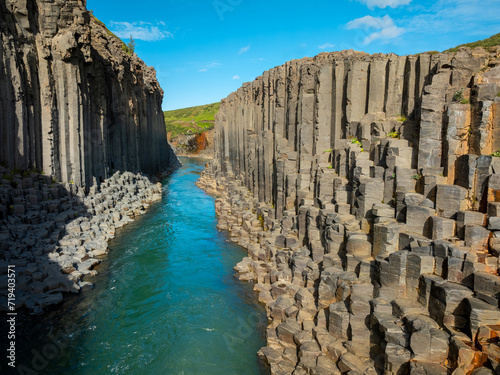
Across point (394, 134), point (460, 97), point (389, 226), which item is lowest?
point (389, 226)

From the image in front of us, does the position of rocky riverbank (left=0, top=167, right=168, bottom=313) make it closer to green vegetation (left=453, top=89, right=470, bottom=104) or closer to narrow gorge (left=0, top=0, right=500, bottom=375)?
narrow gorge (left=0, top=0, right=500, bottom=375)

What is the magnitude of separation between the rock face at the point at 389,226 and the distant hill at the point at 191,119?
8278 cm

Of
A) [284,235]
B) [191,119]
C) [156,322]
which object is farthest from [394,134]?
[191,119]

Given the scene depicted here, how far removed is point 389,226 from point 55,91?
2439 cm

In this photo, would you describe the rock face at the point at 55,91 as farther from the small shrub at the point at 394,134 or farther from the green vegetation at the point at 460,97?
the green vegetation at the point at 460,97

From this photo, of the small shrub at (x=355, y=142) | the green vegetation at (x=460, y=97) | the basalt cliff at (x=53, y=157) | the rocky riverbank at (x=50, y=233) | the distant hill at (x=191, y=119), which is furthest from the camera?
the distant hill at (x=191, y=119)

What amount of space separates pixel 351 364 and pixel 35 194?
2034 centimetres

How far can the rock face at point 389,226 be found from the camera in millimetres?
8336

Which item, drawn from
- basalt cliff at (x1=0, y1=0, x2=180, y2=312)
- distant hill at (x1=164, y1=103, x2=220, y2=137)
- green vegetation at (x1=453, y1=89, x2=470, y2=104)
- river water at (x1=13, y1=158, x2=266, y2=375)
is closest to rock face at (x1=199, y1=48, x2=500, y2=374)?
green vegetation at (x1=453, y1=89, x2=470, y2=104)

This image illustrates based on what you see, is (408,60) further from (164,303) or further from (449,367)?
(164,303)

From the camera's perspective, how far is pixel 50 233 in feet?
61.5

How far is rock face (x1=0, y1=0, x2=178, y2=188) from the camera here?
68.4ft

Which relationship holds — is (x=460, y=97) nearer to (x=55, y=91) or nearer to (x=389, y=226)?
(x=389, y=226)

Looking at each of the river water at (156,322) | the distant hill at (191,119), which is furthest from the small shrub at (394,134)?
the distant hill at (191,119)
